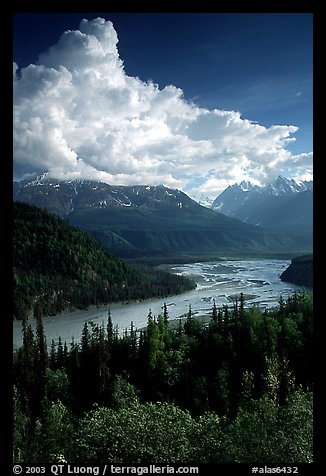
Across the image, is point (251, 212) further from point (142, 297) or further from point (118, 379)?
point (118, 379)

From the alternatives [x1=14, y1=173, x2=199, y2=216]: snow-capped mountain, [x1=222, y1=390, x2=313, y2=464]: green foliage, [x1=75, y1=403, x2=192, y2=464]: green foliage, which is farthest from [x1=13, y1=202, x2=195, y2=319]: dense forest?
[x1=14, y1=173, x2=199, y2=216]: snow-capped mountain

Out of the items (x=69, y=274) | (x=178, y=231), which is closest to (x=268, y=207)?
(x=178, y=231)

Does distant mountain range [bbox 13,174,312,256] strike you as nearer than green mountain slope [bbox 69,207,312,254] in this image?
No

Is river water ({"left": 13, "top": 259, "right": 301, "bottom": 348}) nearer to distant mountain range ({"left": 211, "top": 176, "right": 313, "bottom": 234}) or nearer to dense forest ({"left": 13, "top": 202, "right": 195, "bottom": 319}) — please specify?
dense forest ({"left": 13, "top": 202, "right": 195, "bottom": 319})

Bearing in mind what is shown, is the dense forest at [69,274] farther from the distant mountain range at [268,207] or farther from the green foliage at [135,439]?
the distant mountain range at [268,207]

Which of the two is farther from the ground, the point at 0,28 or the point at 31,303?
the point at 0,28

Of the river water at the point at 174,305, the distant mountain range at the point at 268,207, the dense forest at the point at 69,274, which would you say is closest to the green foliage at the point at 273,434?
the river water at the point at 174,305
